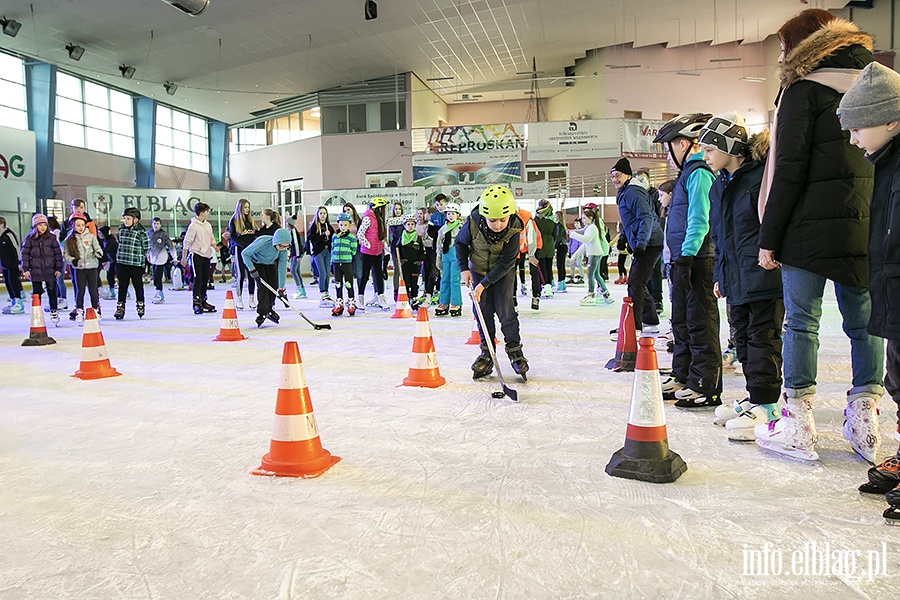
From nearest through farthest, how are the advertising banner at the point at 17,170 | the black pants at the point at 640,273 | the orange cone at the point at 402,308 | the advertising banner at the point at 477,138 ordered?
the black pants at the point at 640,273 < the orange cone at the point at 402,308 < the advertising banner at the point at 17,170 < the advertising banner at the point at 477,138

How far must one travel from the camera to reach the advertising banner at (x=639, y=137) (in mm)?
19547

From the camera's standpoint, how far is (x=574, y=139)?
65.7 ft

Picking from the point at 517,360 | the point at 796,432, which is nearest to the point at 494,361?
the point at 517,360

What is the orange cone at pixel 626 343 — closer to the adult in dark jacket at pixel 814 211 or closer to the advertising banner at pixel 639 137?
the adult in dark jacket at pixel 814 211

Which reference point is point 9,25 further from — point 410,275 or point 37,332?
point 410,275

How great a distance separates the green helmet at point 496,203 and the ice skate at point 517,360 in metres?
0.88

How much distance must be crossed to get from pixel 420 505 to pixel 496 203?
223cm

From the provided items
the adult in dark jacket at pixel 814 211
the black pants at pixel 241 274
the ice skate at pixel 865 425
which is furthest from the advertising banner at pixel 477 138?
the ice skate at pixel 865 425

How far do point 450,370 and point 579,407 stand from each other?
133 centimetres

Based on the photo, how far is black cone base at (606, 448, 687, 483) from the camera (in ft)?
7.36

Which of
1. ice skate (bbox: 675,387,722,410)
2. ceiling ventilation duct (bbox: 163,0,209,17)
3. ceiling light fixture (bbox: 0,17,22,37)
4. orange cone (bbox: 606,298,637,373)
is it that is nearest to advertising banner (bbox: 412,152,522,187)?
ceiling ventilation duct (bbox: 163,0,209,17)

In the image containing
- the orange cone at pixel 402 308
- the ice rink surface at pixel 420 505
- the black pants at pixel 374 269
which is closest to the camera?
the ice rink surface at pixel 420 505

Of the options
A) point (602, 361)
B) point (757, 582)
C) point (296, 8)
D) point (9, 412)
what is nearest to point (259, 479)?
point (757, 582)

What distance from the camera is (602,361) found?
486cm
